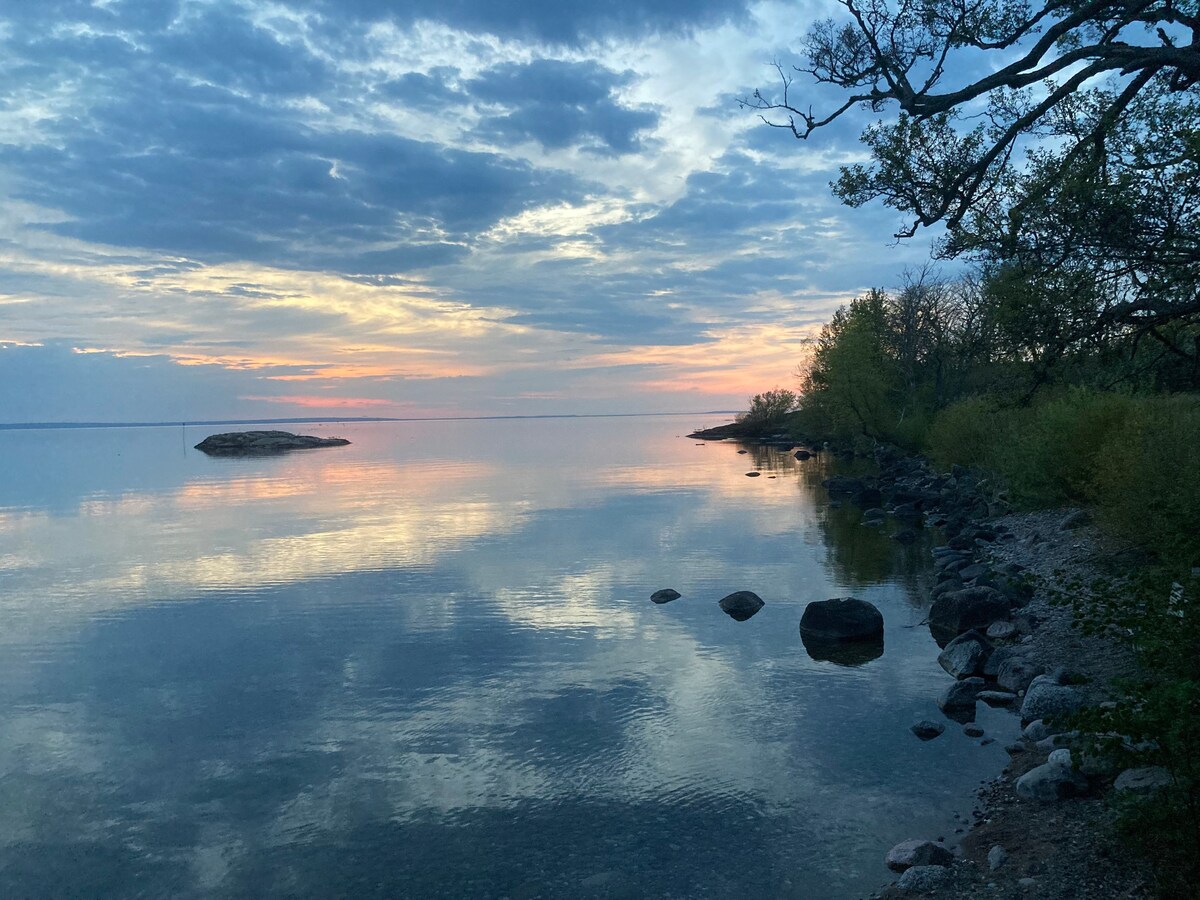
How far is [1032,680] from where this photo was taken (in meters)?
13.6

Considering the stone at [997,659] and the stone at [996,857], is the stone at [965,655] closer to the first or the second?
the stone at [997,659]

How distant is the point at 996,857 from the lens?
851 cm

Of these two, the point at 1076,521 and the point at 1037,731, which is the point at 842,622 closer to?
the point at 1037,731

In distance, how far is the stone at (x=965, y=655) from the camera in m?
14.9

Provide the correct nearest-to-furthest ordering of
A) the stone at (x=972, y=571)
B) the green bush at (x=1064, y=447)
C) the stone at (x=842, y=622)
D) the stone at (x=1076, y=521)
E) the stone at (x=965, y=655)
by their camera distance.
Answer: the stone at (x=965, y=655) → the stone at (x=842, y=622) → the stone at (x=972, y=571) → the stone at (x=1076, y=521) → the green bush at (x=1064, y=447)

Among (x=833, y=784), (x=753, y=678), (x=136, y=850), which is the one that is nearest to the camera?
(x=136, y=850)

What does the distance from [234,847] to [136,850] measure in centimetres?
117

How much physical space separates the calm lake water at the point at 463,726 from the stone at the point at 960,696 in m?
0.27

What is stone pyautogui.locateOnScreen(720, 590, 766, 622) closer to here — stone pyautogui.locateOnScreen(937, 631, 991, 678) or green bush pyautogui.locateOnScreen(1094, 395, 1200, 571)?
stone pyautogui.locateOnScreen(937, 631, 991, 678)

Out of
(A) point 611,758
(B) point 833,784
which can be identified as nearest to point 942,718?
(B) point 833,784

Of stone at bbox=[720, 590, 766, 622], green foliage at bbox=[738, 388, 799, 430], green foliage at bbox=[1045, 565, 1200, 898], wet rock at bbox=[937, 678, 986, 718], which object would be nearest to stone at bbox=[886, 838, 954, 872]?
green foliage at bbox=[1045, 565, 1200, 898]

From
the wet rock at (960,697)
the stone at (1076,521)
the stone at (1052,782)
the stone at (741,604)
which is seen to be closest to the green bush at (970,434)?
the stone at (1076,521)

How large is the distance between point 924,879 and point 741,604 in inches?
479

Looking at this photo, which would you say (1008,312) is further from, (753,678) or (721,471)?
(721,471)
